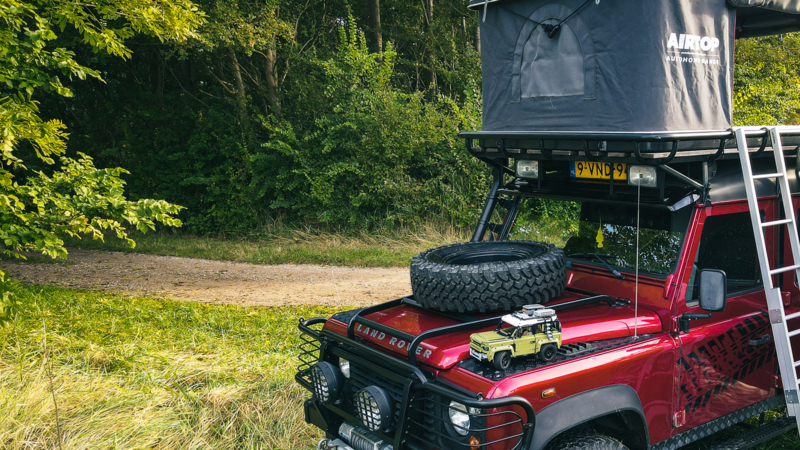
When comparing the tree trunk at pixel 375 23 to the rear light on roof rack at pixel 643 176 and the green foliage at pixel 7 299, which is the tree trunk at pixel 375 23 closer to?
the green foliage at pixel 7 299

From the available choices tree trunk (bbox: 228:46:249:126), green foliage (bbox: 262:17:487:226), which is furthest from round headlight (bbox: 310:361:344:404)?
tree trunk (bbox: 228:46:249:126)

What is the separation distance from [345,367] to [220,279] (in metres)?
8.15

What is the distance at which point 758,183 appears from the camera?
4082 millimetres

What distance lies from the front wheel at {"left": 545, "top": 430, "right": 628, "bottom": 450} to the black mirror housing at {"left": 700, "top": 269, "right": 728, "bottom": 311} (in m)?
0.91

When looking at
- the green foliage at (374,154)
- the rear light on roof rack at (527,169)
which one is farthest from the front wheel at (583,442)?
the green foliage at (374,154)

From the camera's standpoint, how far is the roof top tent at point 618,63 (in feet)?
12.2

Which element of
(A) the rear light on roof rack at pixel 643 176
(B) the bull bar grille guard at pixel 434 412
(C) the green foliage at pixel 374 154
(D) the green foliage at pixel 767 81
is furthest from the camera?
(C) the green foliage at pixel 374 154

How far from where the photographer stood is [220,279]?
11.5m

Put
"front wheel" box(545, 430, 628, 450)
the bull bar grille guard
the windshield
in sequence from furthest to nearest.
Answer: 1. the windshield
2. "front wheel" box(545, 430, 628, 450)
3. the bull bar grille guard

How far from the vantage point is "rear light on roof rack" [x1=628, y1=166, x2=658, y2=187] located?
3.68 m

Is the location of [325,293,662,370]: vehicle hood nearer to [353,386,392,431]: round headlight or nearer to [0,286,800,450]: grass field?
[353,386,392,431]: round headlight

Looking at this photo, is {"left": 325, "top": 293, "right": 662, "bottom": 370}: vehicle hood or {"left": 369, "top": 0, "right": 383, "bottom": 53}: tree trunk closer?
{"left": 325, "top": 293, "right": 662, "bottom": 370}: vehicle hood

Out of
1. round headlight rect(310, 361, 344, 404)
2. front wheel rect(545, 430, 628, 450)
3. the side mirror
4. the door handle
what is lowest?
front wheel rect(545, 430, 628, 450)

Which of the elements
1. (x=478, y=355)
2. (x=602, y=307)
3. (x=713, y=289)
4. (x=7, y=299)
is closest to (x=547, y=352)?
(x=478, y=355)
